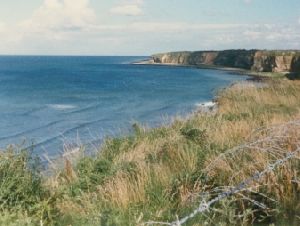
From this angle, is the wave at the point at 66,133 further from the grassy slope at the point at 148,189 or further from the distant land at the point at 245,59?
the distant land at the point at 245,59

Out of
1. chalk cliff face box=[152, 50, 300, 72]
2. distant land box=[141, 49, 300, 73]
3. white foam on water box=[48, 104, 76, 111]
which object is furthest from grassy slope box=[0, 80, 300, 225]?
chalk cliff face box=[152, 50, 300, 72]

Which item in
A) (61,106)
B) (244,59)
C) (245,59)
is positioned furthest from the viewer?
(244,59)

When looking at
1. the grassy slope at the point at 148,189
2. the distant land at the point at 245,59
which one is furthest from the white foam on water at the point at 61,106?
the distant land at the point at 245,59

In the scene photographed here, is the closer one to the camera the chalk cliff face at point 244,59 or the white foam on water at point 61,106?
the white foam on water at point 61,106

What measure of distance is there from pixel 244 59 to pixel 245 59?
82cm

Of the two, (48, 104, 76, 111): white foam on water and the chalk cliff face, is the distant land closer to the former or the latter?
the chalk cliff face

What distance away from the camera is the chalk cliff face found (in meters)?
92.5

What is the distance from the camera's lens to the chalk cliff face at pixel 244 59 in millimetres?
92537

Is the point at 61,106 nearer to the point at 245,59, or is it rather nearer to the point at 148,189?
the point at 148,189

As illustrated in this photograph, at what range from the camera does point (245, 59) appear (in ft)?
396

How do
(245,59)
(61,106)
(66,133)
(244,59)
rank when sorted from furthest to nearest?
(244,59), (245,59), (61,106), (66,133)

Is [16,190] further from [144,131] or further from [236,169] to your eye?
[144,131]

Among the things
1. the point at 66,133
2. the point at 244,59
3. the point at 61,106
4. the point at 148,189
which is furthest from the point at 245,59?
the point at 148,189

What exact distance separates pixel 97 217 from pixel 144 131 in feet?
24.6
